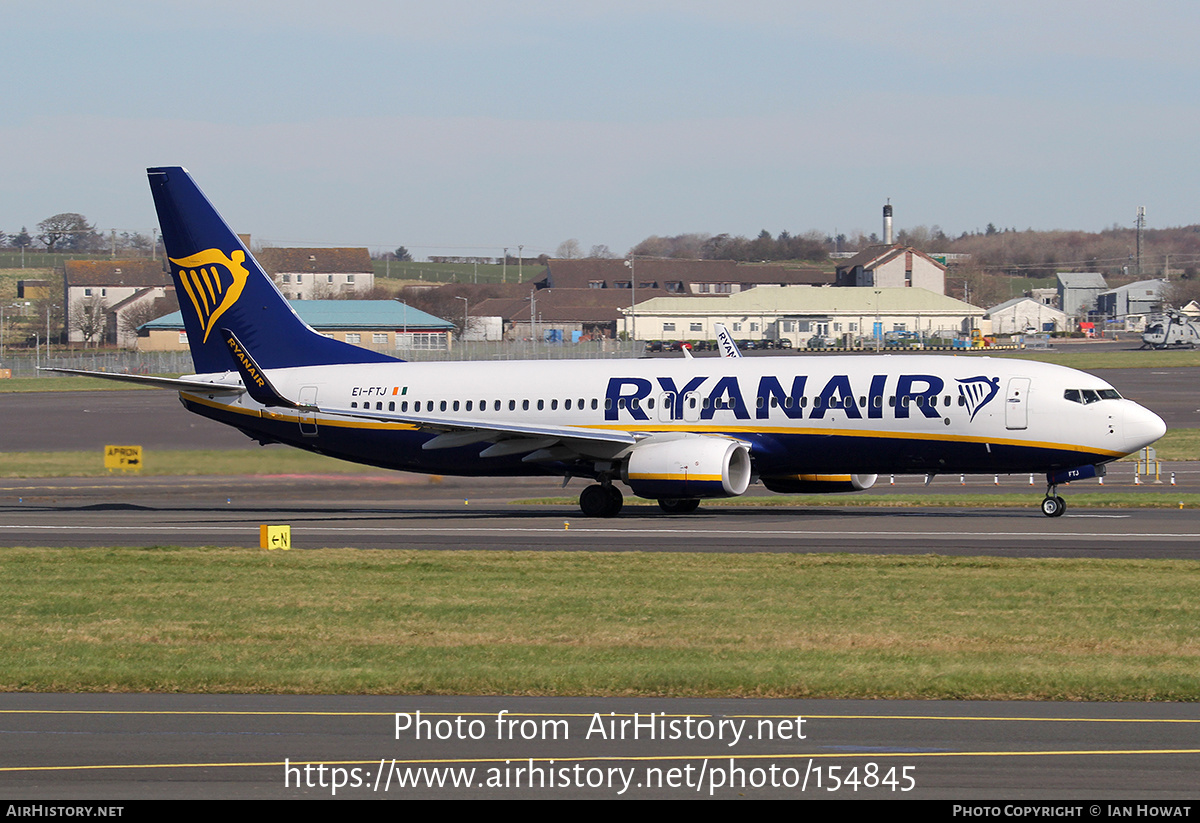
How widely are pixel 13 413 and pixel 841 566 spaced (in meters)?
66.7

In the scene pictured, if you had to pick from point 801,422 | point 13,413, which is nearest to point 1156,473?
point 801,422

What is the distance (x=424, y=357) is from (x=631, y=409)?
71.1 metres

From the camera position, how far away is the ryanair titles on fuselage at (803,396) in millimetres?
35875

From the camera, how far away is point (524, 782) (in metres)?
11.4

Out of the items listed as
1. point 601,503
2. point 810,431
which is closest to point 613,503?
point 601,503

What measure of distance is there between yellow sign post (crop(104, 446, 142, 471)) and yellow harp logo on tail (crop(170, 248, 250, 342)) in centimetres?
589

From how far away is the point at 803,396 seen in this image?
36.8m

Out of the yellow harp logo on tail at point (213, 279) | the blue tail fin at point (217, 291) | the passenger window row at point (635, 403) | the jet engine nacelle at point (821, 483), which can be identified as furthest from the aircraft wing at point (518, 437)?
the yellow harp logo on tail at point (213, 279)

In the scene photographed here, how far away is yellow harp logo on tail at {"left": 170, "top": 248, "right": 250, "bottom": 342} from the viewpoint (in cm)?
4234

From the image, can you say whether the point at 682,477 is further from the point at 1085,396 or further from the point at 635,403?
the point at 1085,396

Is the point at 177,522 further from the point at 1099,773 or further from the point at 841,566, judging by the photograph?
the point at 1099,773

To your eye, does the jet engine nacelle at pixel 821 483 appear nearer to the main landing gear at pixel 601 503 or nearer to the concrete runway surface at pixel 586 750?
the main landing gear at pixel 601 503

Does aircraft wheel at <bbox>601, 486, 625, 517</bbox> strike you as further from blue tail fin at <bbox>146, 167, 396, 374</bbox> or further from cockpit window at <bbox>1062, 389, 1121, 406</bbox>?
cockpit window at <bbox>1062, 389, 1121, 406</bbox>

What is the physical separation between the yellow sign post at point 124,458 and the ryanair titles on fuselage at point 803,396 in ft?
55.5
